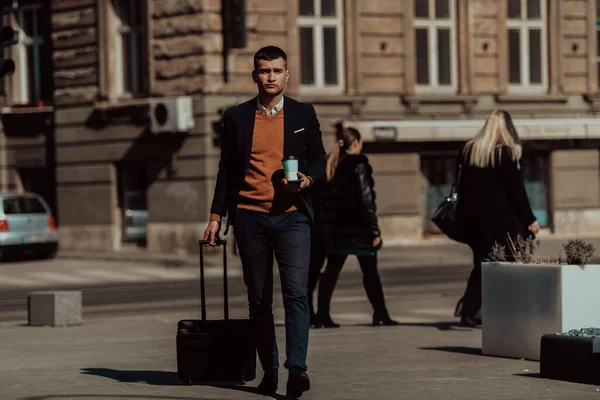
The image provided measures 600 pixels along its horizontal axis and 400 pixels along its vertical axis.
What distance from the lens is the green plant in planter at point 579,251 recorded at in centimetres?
970

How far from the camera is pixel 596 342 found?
8.54m

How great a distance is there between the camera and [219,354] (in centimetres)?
869

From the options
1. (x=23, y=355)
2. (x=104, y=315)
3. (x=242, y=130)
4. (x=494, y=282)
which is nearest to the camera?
(x=242, y=130)

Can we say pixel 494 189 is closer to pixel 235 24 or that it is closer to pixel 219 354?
pixel 219 354

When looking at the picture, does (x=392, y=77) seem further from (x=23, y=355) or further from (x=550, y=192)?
(x=23, y=355)

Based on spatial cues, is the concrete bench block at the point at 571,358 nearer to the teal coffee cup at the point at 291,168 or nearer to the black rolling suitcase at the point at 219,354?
the black rolling suitcase at the point at 219,354

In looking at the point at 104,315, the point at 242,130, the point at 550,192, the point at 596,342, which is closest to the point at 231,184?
the point at 242,130

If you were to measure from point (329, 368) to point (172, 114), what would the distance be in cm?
1987

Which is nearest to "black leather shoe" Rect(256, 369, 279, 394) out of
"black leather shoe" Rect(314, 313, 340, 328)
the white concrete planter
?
the white concrete planter

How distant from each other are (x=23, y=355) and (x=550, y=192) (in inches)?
887

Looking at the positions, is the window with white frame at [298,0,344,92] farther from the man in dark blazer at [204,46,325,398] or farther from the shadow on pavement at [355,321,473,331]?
the man in dark blazer at [204,46,325,398]

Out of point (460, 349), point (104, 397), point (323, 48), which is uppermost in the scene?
point (323, 48)

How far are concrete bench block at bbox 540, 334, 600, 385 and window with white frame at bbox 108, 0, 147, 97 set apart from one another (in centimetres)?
2277

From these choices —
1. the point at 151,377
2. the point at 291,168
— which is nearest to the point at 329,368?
the point at 151,377
